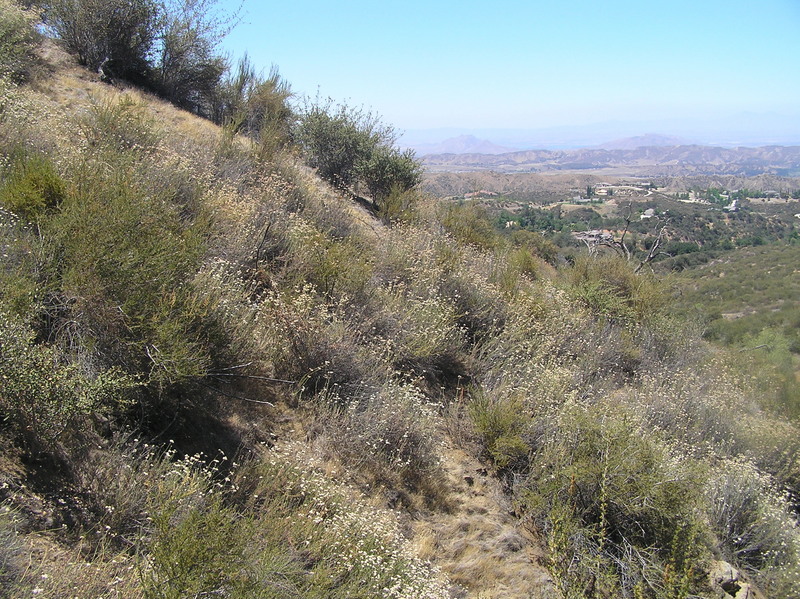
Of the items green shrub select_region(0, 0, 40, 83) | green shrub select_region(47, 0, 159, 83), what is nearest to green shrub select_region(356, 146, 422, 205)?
green shrub select_region(47, 0, 159, 83)

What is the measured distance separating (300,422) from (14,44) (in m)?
9.55

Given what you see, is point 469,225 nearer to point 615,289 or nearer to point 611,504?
point 615,289

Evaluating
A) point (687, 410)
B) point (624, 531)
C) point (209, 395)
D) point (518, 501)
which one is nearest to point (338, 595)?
point (209, 395)

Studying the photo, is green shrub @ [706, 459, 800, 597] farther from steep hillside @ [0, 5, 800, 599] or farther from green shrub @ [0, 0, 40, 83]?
green shrub @ [0, 0, 40, 83]

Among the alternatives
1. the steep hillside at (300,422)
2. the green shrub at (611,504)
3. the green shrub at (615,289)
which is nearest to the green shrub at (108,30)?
the steep hillside at (300,422)

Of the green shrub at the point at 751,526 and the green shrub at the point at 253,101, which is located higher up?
the green shrub at the point at 253,101

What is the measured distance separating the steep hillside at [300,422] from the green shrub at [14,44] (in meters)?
1.65

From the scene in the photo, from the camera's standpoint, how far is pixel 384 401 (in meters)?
4.18

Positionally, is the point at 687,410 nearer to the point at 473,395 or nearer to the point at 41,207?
the point at 473,395

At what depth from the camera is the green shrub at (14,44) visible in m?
7.53

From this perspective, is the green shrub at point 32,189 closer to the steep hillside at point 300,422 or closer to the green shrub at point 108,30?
the steep hillside at point 300,422

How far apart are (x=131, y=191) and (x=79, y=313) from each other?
55.1 inches

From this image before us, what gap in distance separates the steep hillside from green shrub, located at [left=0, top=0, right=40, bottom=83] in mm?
1645

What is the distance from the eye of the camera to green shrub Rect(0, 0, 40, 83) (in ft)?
24.7
